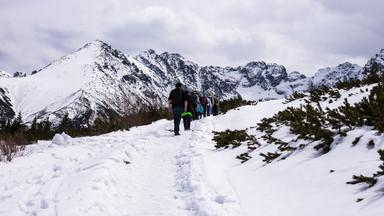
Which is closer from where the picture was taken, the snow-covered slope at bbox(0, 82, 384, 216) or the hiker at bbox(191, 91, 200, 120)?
the snow-covered slope at bbox(0, 82, 384, 216)

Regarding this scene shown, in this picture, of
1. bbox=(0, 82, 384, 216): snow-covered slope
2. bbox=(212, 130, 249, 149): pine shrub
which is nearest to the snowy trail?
bbox=(0, 82, 384, 216): snow-covered slope

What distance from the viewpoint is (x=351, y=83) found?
10.4m

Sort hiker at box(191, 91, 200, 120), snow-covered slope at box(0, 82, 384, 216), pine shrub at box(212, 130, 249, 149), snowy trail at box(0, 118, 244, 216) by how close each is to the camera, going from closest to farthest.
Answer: snow-covered slope at box(0, 82, 384, 216) < snowy trail at box(0, 118, 244, 216) < pine shrub at box(212, 130, 249, 149) < hiker at box(191, 91, 200, 120)

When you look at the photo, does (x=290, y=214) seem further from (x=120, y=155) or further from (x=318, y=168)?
(x=120, y=155)

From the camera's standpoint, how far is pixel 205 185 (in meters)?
4.56

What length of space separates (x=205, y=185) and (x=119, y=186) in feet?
5.22

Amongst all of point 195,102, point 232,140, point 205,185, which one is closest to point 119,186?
point 205,185

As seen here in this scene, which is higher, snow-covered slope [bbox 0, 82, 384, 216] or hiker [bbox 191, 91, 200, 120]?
hiker [bbox 191, 91, 200, 120]

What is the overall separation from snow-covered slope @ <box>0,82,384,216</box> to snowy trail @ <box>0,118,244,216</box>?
0.5 inches

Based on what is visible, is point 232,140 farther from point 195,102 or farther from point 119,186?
point 195,102

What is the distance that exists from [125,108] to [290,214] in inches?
670

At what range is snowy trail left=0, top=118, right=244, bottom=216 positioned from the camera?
388 cm

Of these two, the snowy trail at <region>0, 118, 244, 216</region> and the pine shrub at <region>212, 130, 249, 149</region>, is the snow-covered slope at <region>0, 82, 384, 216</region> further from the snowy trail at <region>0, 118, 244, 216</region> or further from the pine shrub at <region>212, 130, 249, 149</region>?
the pine shrub at <region>212, 130, 249, 149</region>

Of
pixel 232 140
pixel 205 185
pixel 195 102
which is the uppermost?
pixel 195 102
